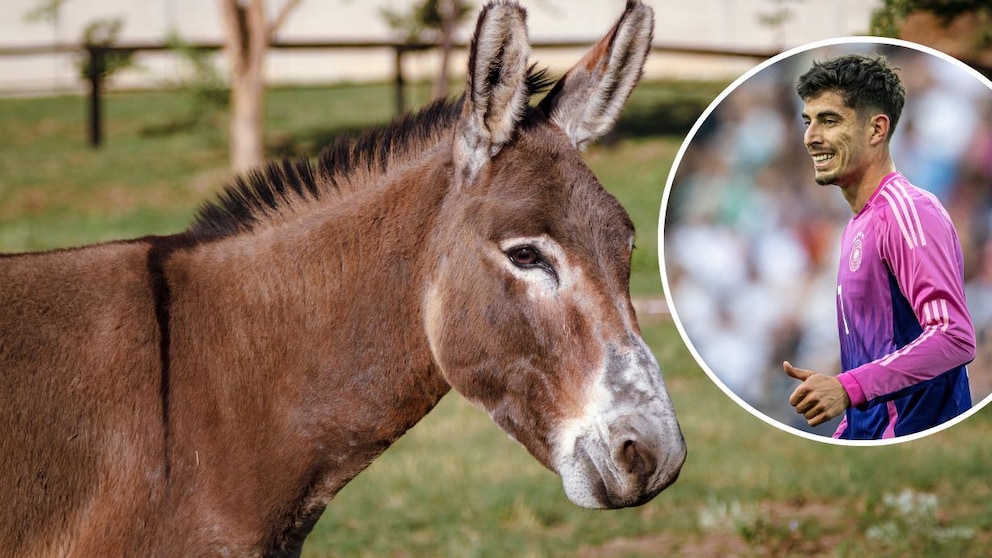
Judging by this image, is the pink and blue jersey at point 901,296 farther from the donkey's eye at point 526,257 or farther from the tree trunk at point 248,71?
the tree trunk at point 248,71

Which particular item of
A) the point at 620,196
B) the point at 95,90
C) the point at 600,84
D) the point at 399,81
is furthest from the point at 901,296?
the point at 95,90

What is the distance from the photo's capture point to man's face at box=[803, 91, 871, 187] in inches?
95.0

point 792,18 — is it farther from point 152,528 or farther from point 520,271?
point 152,528

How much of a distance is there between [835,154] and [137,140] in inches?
863

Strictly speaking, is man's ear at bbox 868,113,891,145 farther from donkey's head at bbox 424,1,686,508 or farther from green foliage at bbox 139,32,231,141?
green foliage at bbox 139,32,231,141

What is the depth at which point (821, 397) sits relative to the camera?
2.49m

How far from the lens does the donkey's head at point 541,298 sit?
283 centimetres

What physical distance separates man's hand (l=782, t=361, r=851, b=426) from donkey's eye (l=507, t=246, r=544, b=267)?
748 millimetres

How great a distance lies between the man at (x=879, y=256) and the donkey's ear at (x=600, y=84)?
0.78m

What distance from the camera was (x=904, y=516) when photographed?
6059 mm

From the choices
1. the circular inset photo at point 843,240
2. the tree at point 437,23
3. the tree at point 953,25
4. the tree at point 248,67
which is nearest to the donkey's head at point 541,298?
the circular inset photo at point 843,240

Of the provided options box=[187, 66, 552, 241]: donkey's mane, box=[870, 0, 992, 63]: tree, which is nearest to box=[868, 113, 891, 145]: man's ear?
box=[187, 66, 552, 241]: donkey's mane

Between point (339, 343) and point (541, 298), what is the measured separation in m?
0.59

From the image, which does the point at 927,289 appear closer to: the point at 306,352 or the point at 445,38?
the point at 306,352
